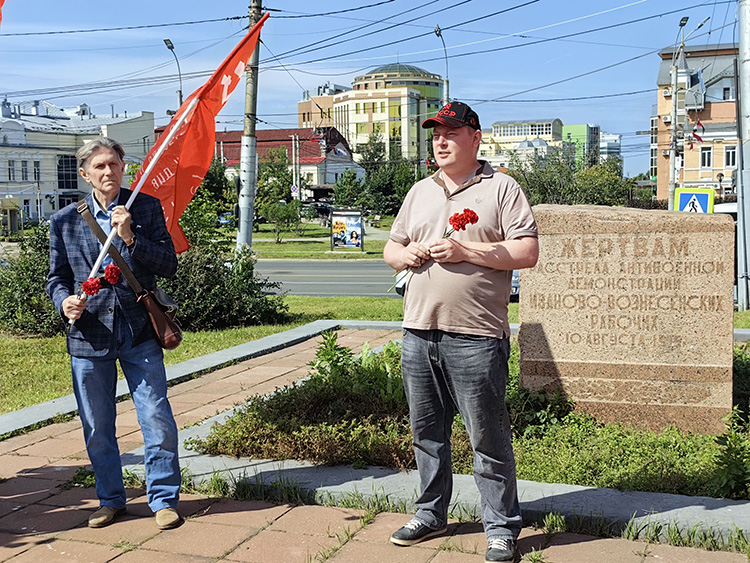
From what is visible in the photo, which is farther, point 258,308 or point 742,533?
point 258,308

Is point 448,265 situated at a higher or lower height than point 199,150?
lower

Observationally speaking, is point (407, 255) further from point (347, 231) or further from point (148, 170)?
point (347, 231)

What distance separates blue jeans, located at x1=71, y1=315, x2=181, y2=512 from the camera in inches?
168

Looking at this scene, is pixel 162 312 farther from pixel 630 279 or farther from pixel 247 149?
pixel 247 149

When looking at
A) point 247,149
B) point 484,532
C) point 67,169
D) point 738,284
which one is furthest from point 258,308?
point 67,169

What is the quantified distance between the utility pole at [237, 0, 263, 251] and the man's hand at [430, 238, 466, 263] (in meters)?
9.16

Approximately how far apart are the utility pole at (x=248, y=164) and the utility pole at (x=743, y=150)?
766 cm

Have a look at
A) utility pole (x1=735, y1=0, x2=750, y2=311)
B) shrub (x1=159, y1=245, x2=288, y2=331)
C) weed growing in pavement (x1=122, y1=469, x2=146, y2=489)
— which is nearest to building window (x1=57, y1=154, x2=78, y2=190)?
shrub (x1=159, y1=245, x2=288, y2=331)

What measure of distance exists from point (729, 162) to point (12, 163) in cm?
6100

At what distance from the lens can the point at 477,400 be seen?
3705 mm

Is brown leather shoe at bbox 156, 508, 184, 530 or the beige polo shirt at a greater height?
the beige polo shirt

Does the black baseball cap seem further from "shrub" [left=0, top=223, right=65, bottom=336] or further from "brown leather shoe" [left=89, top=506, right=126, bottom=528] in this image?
"shrub" [left=0, top=223, right=65, bottom=336]

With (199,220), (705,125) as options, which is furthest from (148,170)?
(705,125)

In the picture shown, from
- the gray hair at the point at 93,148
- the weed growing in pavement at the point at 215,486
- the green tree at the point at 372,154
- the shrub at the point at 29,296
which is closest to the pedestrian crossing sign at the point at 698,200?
the shrub at the point at 29,296
